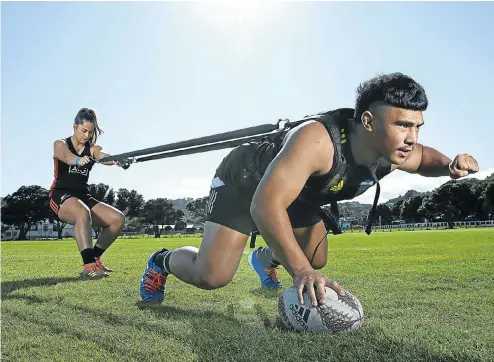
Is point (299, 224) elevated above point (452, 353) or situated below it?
above

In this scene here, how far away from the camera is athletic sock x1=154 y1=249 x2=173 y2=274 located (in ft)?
19.6

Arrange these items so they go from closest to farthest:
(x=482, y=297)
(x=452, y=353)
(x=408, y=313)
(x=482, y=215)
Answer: (x=452, y=353) < (x=408, y=313) < (x=482, y=297) < (x=482, y=215)

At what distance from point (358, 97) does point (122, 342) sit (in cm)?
272

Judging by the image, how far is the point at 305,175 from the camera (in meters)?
3.71

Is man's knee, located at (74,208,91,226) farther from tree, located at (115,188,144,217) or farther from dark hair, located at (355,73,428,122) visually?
tree, located at (115,188,144,217)

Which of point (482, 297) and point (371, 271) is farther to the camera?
point (371, 271)

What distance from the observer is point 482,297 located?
594 cm

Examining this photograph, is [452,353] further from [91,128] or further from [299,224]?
[91,128]

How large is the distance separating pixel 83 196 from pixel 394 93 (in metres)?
7.45

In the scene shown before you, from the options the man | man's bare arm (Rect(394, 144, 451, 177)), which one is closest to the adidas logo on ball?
the man

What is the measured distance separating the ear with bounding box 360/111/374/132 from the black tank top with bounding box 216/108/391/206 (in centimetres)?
20

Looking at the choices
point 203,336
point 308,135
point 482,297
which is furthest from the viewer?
point 482,297

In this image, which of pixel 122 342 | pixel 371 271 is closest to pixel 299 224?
pixel 122 342

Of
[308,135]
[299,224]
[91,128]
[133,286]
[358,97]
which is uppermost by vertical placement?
[91,128]
